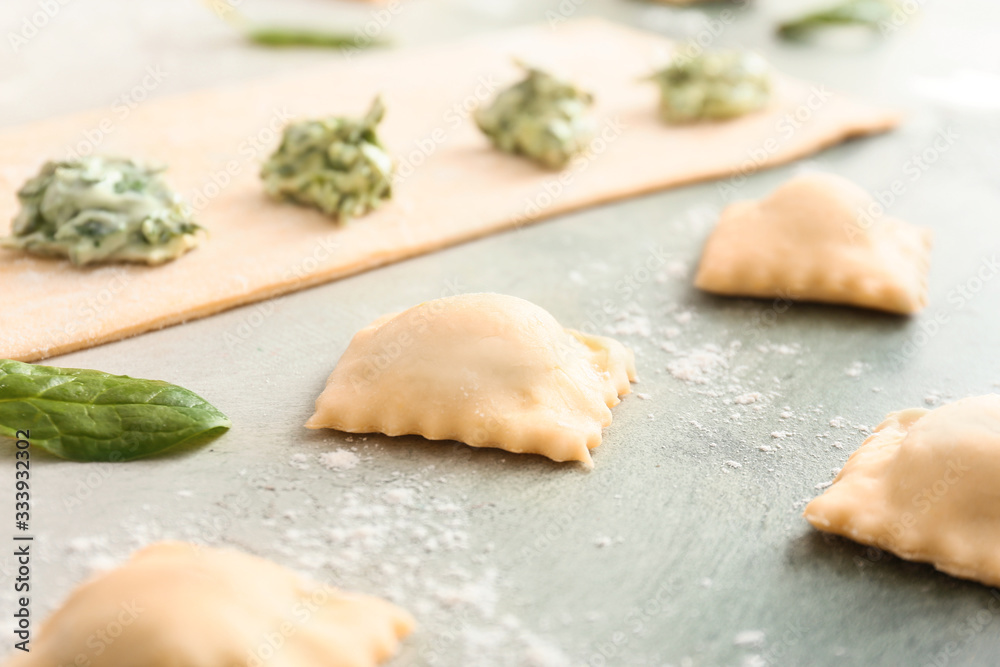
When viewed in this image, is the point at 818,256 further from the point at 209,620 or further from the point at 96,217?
the point at 96,217

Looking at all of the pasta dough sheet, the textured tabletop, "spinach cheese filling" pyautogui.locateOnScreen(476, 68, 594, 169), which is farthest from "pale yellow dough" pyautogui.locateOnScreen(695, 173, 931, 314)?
"spinach cheese filling" pyautogui.locateOnScreen(476, 68, 594, 169)

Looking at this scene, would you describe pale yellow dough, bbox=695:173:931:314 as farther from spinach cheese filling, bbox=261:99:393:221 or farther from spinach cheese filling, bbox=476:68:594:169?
spinach cheese filling, bbox=261:99:393:221

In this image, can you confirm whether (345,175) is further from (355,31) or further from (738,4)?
Result: (738,4)

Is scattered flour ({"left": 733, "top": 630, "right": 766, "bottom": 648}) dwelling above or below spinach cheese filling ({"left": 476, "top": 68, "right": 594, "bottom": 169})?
below

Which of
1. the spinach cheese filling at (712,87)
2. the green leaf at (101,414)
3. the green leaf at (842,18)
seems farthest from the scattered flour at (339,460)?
the green leaf at (842,18)

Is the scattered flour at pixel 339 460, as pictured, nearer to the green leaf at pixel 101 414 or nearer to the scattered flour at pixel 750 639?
the green leaf at pixel 101 414

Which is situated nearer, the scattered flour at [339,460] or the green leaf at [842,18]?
the scattered flour at [339,460]
